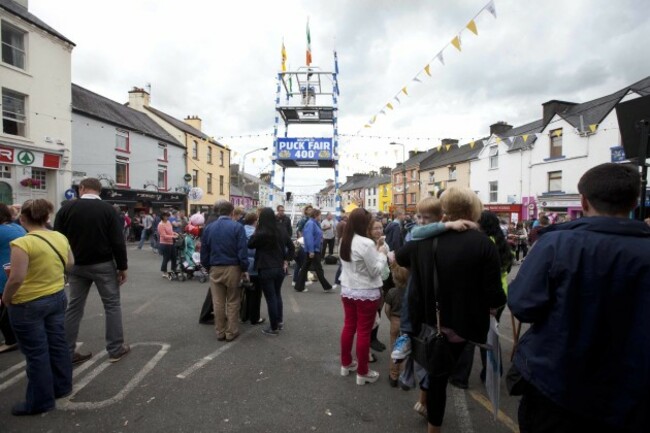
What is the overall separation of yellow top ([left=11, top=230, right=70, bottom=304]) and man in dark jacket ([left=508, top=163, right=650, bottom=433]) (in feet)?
11.7

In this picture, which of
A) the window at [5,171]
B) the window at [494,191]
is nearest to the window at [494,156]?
the window at [494,191]

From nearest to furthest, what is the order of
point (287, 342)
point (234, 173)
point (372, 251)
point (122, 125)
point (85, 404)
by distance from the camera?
1. point (85, 404)
2. point (372, 251)
3. point (287, 342)
4. point (122, 125)
5. point (234, 173)

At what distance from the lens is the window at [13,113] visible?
13.6 m

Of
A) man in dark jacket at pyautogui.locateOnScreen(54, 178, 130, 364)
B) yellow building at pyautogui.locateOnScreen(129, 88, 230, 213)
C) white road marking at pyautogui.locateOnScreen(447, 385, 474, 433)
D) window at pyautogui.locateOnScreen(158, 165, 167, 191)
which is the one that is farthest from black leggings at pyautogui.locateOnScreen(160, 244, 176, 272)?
window at pyautogui.locateOnScreen(158, 165, 167, 191)

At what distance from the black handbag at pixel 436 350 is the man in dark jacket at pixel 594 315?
0.70 m

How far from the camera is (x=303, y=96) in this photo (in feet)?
38.8

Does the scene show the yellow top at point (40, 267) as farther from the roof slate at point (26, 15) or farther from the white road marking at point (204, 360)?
the roof slate at point (26, 15)

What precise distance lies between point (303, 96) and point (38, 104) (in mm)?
11381

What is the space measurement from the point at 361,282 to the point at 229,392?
5.32 feet

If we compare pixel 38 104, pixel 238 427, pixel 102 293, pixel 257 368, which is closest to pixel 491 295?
pixel 238 427

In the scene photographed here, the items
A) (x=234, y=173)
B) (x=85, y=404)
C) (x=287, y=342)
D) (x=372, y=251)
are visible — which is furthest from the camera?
(x=234, y=173)

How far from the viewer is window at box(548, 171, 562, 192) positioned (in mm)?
22109

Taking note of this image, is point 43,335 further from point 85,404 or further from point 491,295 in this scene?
point 491,295

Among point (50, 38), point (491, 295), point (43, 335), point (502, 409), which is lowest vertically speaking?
point (502, 409)
